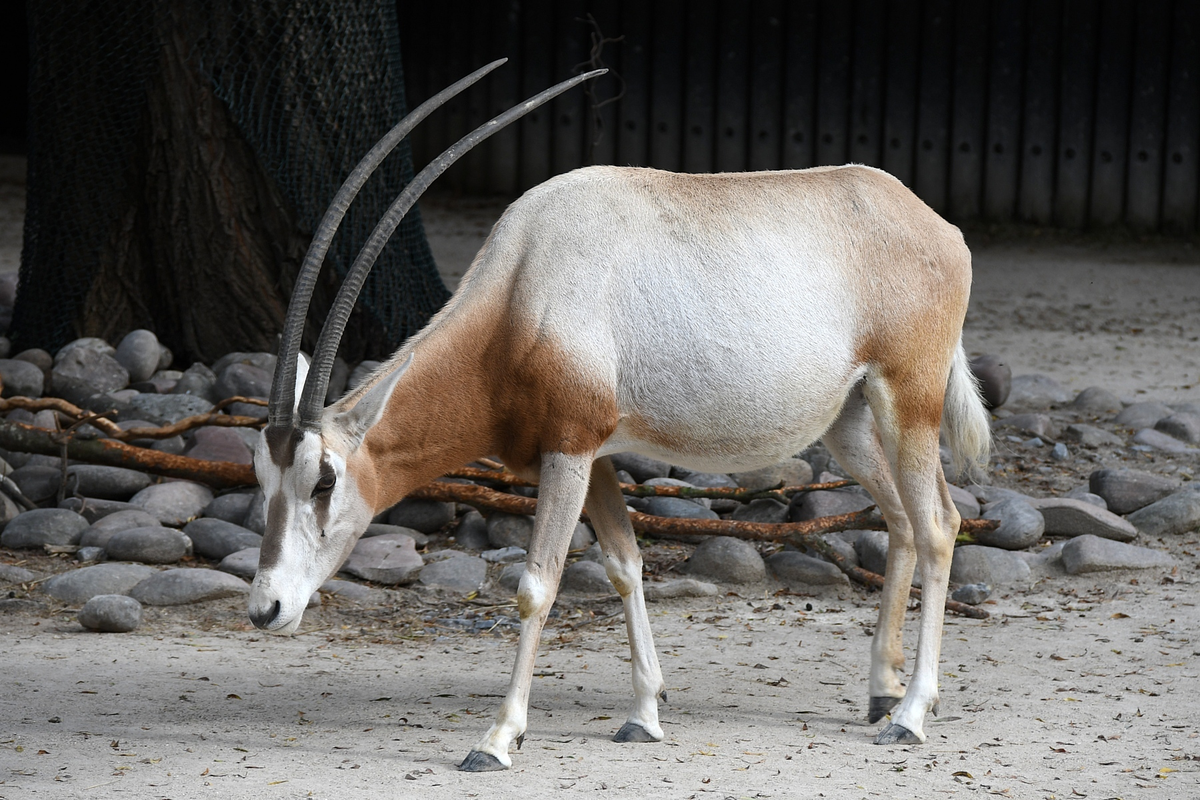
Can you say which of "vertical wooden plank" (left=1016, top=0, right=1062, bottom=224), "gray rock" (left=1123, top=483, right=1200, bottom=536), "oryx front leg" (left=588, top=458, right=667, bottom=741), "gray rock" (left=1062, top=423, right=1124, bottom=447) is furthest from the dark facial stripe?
"vertical wooden plank" (left=1016, top=0, right=1062, bottom=224)

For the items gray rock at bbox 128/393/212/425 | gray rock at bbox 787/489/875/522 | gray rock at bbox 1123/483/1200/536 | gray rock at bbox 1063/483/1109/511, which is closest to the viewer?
gray rock at bbox 787/489/875/522

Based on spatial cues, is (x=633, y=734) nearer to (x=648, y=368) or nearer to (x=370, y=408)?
(x=648, y=368)

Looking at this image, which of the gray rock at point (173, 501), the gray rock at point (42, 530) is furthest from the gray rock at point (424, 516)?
the gray rock at point (42, 530)

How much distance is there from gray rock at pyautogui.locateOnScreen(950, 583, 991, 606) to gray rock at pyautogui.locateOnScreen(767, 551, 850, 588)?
17.0 inches

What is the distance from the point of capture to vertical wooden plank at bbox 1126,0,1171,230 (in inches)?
534

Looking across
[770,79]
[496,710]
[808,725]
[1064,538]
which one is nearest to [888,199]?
[808,725]

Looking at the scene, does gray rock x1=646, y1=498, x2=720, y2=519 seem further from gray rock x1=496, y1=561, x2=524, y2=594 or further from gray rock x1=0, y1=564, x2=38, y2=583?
gray rock x1=0, y1=564, x2=38, y2=583

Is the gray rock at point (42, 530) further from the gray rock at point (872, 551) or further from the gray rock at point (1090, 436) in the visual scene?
the gray rock at point (1090, 436)

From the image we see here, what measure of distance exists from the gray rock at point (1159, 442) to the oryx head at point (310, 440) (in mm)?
4709

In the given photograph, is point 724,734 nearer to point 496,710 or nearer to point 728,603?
point 496,710

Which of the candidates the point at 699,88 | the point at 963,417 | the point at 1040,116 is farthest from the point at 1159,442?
the point at 699,88

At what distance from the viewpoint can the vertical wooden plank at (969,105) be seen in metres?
13.8

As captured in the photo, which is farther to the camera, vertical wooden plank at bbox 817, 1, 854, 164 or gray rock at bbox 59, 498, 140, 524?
vertical wooden plank at bbox 817, 1, 854, 164

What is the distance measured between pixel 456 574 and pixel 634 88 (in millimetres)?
10022
